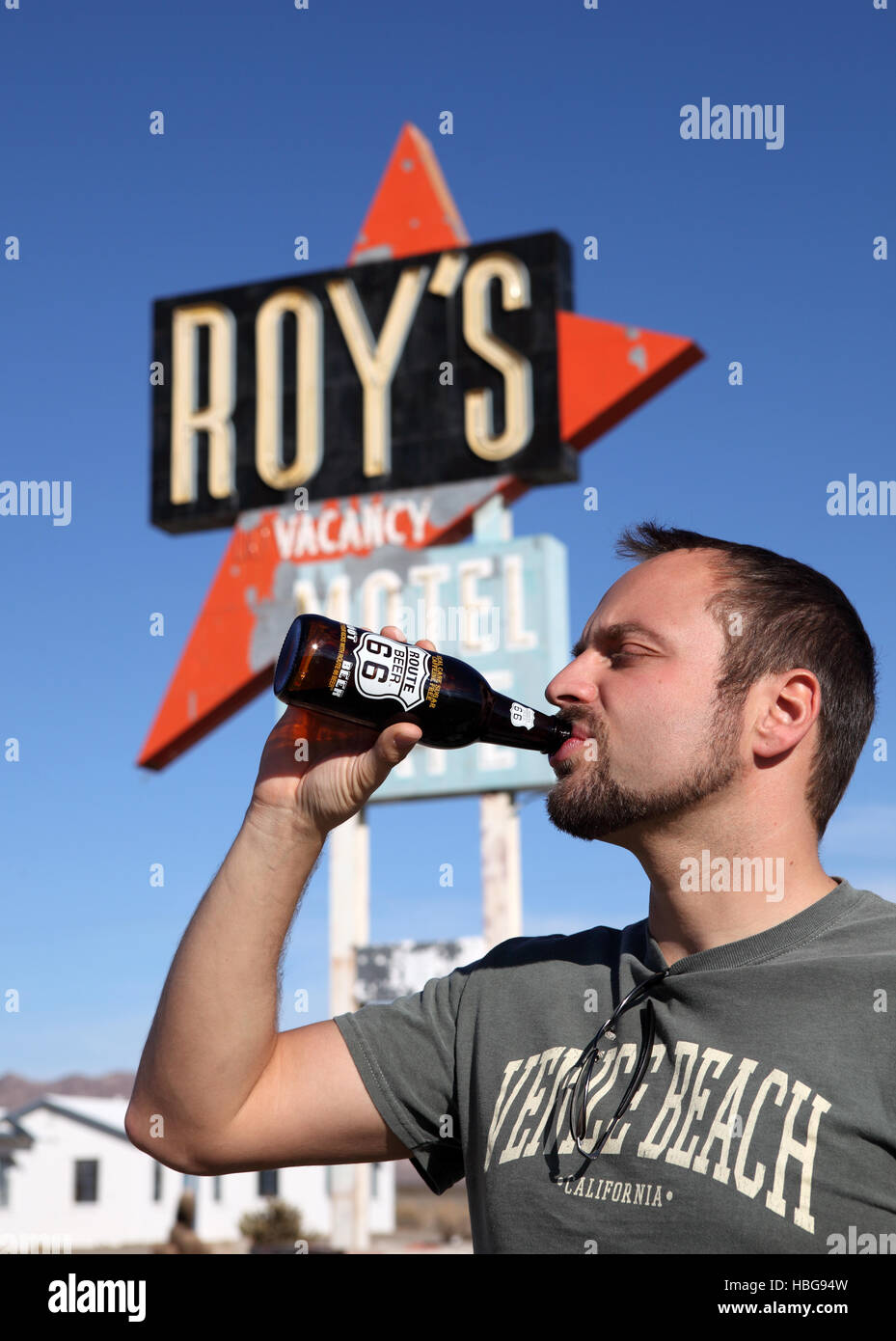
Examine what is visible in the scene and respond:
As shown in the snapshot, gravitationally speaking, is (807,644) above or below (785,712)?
above

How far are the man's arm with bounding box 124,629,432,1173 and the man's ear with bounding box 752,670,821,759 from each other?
2.23ft

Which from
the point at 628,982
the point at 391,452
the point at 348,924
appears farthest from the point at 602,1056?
the point at 391,452

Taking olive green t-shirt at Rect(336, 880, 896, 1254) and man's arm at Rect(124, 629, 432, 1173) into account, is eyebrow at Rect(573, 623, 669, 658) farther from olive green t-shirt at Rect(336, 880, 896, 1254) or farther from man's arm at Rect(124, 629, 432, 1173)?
olive green t-shirt at Rect(336, 880, 896, 1254)

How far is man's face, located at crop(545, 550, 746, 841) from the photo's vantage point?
258 centimetres

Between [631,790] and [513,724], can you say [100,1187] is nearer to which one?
[513,724]

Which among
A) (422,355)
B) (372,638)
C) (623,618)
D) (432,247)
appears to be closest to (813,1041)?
(623,618)

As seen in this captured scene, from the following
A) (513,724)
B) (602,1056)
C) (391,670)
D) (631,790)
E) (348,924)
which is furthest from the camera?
(348,924)

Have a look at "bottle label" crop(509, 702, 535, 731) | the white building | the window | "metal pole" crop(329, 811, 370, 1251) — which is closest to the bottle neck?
"bottle label" crop(509, 702, 535, 731)

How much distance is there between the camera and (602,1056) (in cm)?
245

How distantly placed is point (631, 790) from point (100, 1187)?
3294 cm

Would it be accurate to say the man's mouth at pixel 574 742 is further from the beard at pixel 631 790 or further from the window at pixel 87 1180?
the window at pixel 87 1180

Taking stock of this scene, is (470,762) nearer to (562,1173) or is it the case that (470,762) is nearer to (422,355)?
(422,355)

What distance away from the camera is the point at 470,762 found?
12.3m

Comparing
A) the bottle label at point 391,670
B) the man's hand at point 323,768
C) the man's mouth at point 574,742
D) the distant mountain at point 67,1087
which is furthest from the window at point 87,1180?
the distant mountain at point 67,1087
